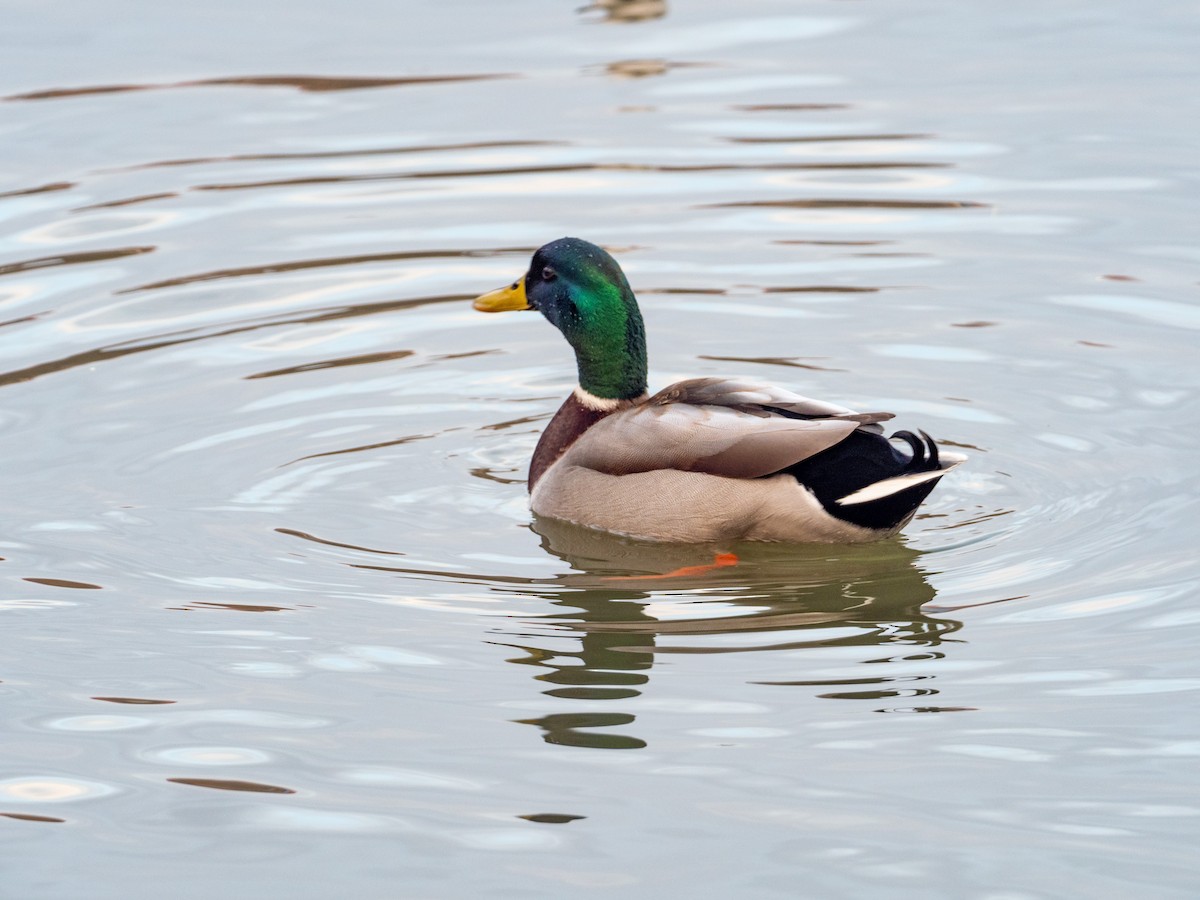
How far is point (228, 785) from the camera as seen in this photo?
503 centimetres

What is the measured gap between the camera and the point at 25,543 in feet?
22.7

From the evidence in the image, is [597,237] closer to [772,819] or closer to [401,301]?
[401,301]

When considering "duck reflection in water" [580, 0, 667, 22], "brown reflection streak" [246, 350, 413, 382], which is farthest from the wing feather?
"duck reflection in water" [580, 0, 667, 22]

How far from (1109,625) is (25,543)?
12.4 ft

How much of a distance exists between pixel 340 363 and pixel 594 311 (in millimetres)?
1880

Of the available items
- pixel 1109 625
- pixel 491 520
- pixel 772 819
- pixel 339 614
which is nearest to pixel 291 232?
pixel 491 520

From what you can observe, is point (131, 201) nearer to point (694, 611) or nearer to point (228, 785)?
point (694, 611)

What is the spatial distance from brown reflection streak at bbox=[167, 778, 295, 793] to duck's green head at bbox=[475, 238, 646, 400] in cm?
299

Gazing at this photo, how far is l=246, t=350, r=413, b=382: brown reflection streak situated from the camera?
885cm

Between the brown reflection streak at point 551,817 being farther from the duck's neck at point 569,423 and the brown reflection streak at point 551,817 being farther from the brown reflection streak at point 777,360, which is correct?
the brown reflection streak at point 777,360

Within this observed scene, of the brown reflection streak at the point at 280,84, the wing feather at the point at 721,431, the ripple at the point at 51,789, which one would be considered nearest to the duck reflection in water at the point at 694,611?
the wing feather at the point at 721,431

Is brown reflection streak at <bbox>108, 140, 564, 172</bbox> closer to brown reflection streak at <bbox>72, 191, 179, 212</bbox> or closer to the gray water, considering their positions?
the gray water

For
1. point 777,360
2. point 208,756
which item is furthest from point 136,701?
point 777,360

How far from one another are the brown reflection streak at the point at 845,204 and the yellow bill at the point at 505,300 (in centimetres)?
325
